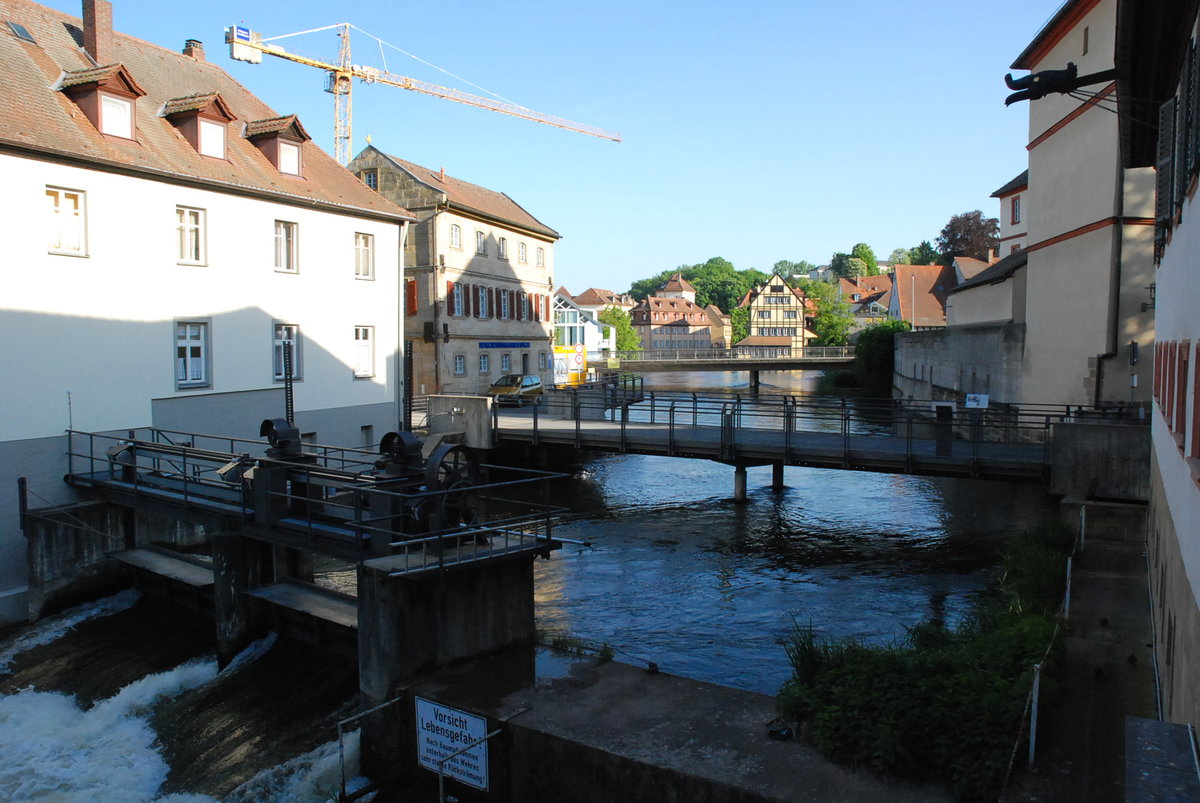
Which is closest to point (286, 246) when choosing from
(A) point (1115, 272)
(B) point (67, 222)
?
(B) point (67, 222)

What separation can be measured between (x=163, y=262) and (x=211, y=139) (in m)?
3.70

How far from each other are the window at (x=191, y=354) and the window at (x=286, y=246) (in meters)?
2.77

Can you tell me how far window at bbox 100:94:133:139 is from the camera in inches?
722

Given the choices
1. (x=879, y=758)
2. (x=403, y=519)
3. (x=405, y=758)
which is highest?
(x=403, y=519)

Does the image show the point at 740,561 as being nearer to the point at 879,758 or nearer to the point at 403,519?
the point at 403,519

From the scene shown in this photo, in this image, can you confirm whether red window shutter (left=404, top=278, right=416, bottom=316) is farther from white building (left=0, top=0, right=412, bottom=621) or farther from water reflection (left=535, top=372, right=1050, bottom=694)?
white building (left=0, top=0, right=412, bottom=621)

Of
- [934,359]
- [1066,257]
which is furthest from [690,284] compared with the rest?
[1066,257]

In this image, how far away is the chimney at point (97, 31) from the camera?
2081 cm

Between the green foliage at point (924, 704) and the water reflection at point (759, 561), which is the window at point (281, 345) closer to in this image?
the water reflection at point (759, 561)

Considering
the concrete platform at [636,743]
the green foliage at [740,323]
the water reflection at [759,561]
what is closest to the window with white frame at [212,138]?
the water reflection at [759,561]

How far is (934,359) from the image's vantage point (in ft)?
148

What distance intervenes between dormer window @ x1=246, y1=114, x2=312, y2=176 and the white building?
48 millimetres

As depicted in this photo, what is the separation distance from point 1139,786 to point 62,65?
22.6m

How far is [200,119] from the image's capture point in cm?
2062
